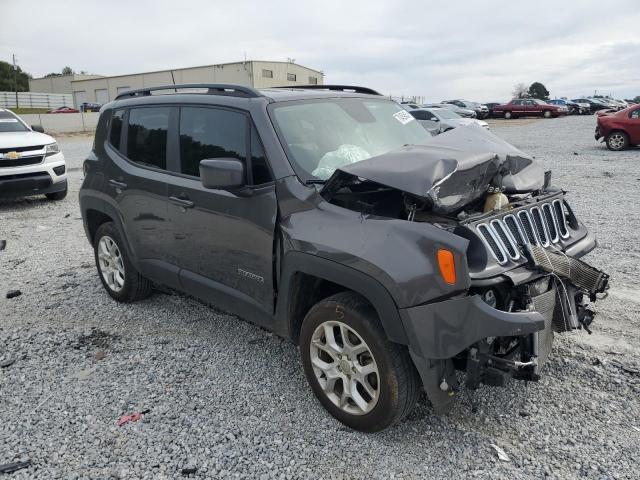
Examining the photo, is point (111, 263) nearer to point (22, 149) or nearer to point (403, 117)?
point (403, 117)

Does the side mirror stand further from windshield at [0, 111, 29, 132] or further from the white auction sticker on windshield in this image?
windshield at [0, 111, 29, 132]

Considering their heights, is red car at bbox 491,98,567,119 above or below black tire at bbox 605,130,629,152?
above

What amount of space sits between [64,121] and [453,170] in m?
38.2

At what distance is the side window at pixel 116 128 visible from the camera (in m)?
4.69

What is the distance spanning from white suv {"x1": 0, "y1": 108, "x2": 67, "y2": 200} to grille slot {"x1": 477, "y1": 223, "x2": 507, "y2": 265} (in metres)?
8.96

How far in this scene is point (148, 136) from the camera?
14.2ft

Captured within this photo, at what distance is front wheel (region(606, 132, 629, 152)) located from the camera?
53.8 ft

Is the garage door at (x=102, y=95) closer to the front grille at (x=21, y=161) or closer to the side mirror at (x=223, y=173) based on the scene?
the front grille at (x=21, y=161)

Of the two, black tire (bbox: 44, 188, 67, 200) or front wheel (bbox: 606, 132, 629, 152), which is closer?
black tire (bbox: 44, 188, 67, 200)

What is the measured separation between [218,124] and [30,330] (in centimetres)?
249

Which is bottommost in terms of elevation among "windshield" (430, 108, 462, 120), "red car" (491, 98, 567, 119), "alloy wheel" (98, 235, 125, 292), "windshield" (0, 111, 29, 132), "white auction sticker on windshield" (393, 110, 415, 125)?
"alloy wheel" (98, 235, 125, 292)

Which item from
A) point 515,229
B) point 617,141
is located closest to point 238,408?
point 515,229

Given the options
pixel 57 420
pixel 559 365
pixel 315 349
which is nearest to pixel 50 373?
pixel 57 420

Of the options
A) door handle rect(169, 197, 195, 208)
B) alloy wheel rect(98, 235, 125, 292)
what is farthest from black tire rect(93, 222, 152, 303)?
door handle rect(169, 197, 195, 208)
